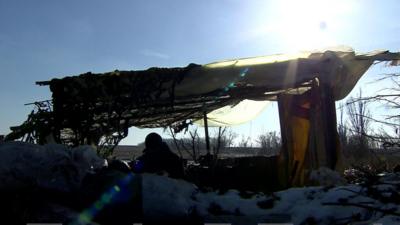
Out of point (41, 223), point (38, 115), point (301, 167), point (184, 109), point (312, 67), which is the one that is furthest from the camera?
point (184, 109)

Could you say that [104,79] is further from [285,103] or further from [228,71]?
[285,103]

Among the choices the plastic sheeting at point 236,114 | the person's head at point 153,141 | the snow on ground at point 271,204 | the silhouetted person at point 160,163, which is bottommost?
the snow on ground at point 271,204

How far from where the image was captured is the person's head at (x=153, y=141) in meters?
6.84

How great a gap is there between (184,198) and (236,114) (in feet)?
33.3

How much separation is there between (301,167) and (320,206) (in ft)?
20.9

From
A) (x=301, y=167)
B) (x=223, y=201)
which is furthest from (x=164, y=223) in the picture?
(x=301, y=167)

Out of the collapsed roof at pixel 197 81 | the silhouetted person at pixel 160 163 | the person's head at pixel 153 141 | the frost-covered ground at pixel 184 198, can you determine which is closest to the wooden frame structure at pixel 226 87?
the collapsed roof at pixel 197 81

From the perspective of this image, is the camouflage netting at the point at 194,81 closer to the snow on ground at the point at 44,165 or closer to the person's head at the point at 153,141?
the person's head at the point at 153,141

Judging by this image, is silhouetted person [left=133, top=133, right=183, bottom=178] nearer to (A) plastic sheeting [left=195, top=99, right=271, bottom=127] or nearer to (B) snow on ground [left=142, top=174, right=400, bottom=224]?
(B) snow on ground [left=142, top=174, right=400, bottom=224]

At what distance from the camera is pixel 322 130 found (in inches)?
367

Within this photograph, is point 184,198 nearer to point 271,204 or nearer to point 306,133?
point 271,204

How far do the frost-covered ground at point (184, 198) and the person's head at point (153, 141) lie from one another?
92cm

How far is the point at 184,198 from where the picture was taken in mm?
Result: 4754

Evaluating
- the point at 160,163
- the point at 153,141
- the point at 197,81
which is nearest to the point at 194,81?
the point at 197,81
